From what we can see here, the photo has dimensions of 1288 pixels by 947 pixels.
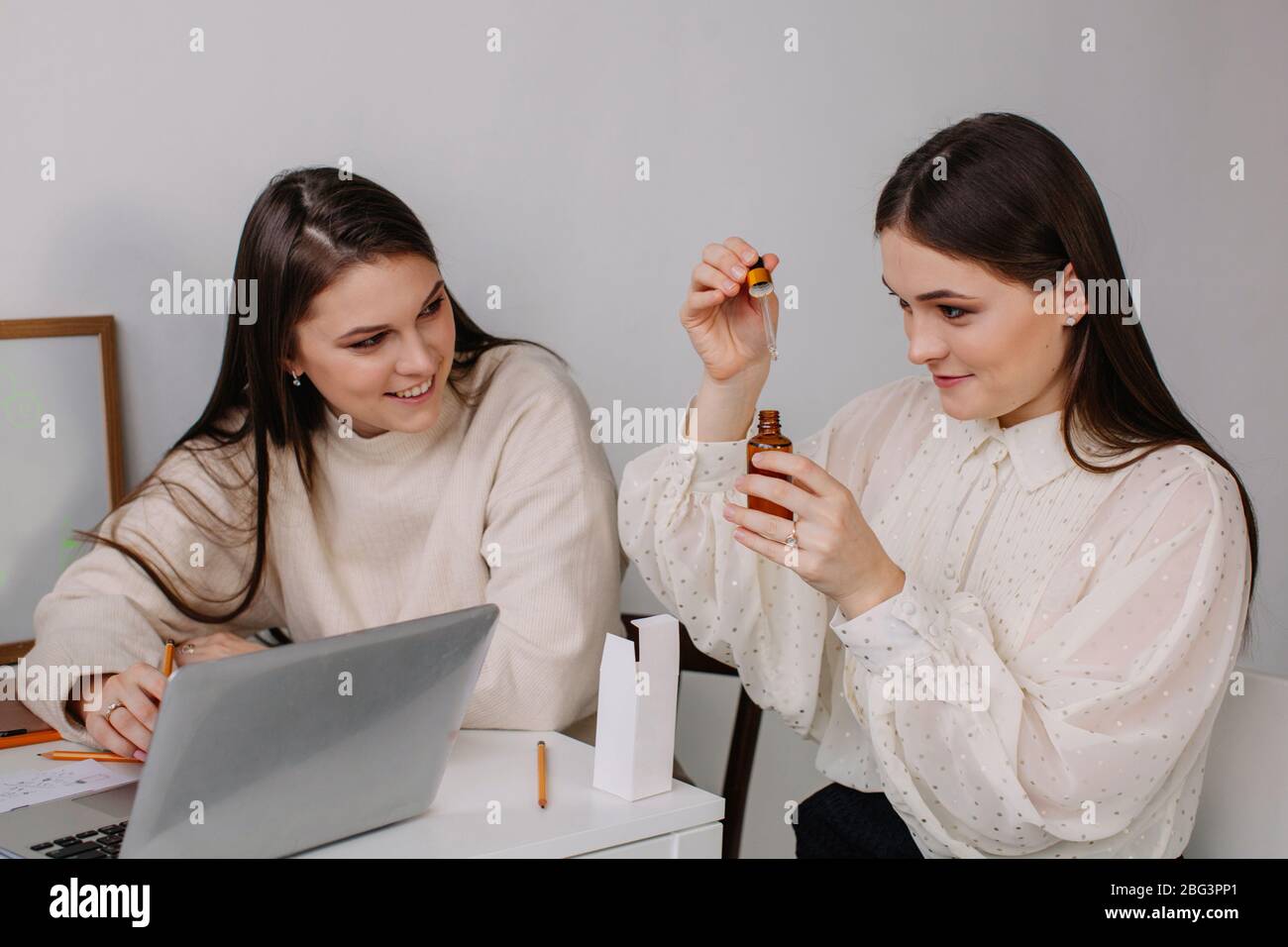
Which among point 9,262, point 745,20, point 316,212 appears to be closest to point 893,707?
point 316,212

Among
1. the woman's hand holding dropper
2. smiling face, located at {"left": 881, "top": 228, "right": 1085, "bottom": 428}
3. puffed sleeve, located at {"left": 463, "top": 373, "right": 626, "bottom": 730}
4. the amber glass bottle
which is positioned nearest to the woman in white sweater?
puffed sleeve, located at {"left": 463, "top": 373, "right": 626, "bottom": 730}

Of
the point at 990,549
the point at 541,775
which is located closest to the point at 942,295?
the point at 990,549

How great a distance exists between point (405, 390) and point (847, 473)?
0.61 m

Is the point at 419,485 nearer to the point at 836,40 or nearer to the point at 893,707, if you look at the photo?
the point at 893,707

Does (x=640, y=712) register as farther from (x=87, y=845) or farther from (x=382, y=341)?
(x=382, y=341)

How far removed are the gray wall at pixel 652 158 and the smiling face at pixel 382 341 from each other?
42 cm

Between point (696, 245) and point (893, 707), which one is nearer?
point (893, 707)

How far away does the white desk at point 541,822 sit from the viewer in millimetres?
1236

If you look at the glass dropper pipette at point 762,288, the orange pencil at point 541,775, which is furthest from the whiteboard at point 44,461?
the glass dropper pipette at point 762,288

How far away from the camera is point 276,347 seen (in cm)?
181

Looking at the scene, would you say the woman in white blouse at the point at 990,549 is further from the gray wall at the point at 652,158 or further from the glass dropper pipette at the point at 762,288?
the gray wall at the point at 652,158

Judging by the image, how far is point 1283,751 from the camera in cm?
139

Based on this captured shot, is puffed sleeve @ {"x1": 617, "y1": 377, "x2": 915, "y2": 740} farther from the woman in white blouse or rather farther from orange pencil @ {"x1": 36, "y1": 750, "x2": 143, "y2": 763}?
orange pencil @ {"x1": 36, "y1": 750, "x2": 143, "y2": 763}
